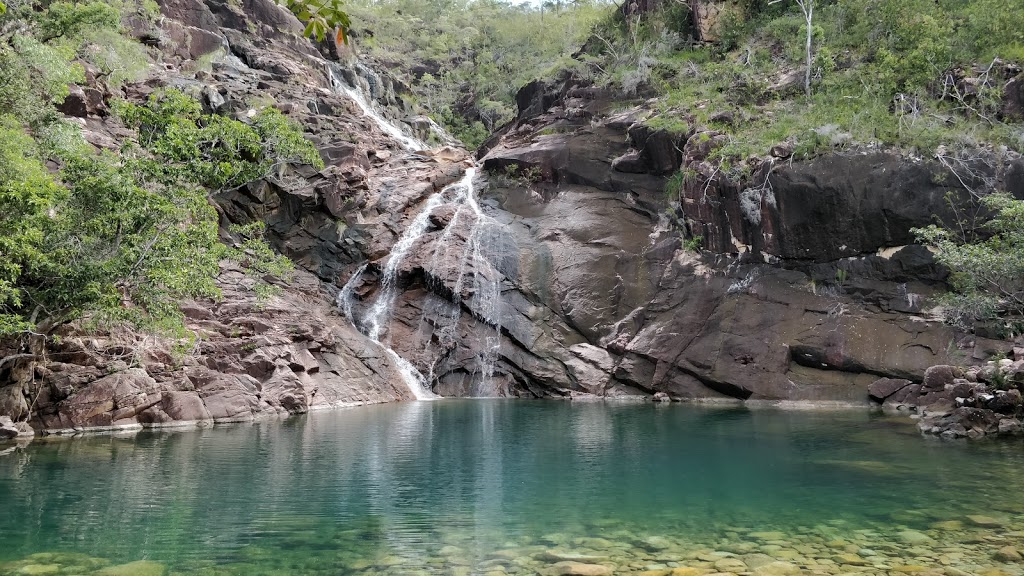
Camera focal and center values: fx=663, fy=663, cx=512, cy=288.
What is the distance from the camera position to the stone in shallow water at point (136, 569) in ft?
24.6

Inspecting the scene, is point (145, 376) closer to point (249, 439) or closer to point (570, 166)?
point (249, 439)

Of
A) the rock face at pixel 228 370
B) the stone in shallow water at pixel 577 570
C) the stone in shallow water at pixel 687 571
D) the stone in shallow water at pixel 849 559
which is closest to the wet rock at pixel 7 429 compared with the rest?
the rock face at pixel 228 370

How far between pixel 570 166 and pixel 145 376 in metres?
26.9

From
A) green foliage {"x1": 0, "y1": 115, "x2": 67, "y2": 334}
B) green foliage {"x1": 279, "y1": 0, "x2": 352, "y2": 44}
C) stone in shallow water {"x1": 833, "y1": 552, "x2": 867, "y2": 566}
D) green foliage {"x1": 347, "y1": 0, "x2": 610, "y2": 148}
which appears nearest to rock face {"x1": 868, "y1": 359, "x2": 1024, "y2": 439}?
stone in shallow water {"x1": 833, "y1": 552, "x2": 867, "y2": 566}

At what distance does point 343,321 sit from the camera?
35094 millimetres

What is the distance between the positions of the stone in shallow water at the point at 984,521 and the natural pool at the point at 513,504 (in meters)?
0.06

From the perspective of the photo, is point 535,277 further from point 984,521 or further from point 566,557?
point 566,557

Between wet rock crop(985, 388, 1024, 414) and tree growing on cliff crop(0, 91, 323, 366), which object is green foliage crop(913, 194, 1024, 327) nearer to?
wet rock crop(985, 388, 1024, 414)

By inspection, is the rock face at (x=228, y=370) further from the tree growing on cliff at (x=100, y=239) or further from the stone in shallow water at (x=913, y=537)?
the stone in shallow water at (x=913, y=537)

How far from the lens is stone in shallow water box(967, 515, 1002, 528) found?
9234 mm

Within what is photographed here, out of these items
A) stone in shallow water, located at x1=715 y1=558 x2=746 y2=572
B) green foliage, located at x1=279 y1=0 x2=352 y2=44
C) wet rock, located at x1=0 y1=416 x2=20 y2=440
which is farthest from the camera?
wet rock, located at x1=0 y1=416 x2=20 y2=440

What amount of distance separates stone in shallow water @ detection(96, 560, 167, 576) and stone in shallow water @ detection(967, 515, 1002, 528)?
10688 millimetres

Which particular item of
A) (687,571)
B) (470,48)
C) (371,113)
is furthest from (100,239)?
(470,48)

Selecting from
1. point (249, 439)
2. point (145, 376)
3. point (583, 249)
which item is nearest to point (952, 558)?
point (249, 439)
